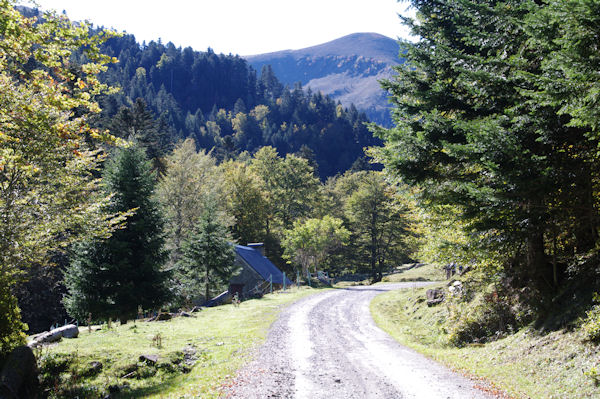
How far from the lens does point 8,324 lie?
1037 centimetres

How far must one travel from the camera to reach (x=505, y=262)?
534 inches

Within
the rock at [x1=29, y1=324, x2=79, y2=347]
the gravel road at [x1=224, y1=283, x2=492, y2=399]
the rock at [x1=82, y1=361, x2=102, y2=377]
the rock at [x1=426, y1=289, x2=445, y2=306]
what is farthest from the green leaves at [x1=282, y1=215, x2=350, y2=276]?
the rock at [x1=82, y1=361, x2=102, y2=377]

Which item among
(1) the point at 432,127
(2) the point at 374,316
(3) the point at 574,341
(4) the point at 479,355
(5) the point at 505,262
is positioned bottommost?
(2) the point at 374,316

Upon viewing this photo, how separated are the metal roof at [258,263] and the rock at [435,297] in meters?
20.7

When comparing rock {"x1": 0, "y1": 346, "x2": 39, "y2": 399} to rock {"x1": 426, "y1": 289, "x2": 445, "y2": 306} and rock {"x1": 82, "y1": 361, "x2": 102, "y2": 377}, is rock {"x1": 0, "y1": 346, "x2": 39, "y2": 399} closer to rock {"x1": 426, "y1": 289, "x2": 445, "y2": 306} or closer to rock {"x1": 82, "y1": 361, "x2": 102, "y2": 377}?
rock {"x1": 82, "y1": 361, "x2": 102, "y2": 377}

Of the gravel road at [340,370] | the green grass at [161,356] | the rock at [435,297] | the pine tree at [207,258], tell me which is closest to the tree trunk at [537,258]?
the gravel road at [340,370]

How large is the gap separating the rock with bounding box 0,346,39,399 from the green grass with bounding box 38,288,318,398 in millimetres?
747

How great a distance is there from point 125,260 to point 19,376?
12.7m

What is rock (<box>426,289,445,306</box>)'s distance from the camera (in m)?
19.7

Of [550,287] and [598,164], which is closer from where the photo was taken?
[598,164]

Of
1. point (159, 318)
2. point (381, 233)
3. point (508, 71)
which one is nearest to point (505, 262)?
point (508, 71)

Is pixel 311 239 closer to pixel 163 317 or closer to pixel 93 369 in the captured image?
pixel 163 317

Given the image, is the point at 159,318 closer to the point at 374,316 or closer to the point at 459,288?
the point at 374,316

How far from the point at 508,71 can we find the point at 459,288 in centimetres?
971
